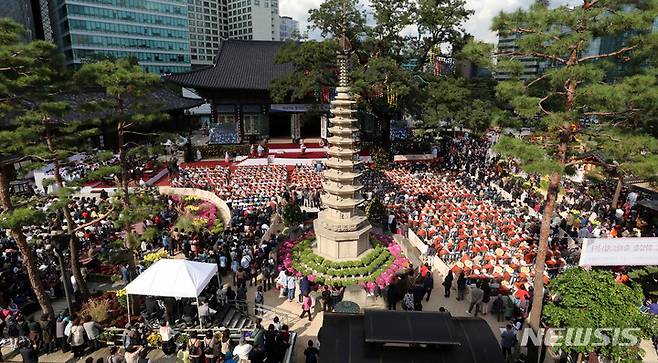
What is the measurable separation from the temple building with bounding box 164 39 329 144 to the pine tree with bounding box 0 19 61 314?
26900mm

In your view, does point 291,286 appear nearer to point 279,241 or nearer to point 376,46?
point 279,241

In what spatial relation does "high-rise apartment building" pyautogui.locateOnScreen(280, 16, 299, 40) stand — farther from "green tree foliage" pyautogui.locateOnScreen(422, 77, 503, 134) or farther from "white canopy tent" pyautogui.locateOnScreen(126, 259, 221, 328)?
"white canopy tent" pyautogui.locateOnScreen(126, 259, 221, 328)

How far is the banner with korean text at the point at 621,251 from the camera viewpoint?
14305 mm

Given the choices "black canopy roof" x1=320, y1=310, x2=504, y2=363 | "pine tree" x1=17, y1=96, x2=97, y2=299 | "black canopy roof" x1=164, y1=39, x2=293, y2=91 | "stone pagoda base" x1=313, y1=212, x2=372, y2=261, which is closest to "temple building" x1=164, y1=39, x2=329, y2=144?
"black canopy roof" x1=164, y1=39, x2=293, y2=91

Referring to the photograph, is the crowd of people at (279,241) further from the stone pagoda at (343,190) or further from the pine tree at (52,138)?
the stone pagoda at (343,190)

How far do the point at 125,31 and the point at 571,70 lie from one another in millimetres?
81072

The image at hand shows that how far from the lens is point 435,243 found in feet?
63.7

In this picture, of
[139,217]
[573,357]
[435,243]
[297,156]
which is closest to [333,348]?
[573,357]

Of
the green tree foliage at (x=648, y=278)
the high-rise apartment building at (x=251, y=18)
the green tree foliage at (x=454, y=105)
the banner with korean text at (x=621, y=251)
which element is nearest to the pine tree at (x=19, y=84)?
the banner with korean text at (x=621, y=251)

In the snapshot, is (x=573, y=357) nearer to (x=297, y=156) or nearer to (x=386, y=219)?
(x=386, y=219)

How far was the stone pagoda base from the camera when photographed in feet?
58.7

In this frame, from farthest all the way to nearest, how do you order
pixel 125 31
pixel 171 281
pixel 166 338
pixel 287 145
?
1. pixel 125 31
2. pixel 287 145
3. pixel 171 281
4. pixel 166 338

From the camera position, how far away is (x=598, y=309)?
10172 millimetres

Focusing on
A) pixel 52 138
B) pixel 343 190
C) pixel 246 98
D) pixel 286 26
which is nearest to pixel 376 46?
pixel 246 98
